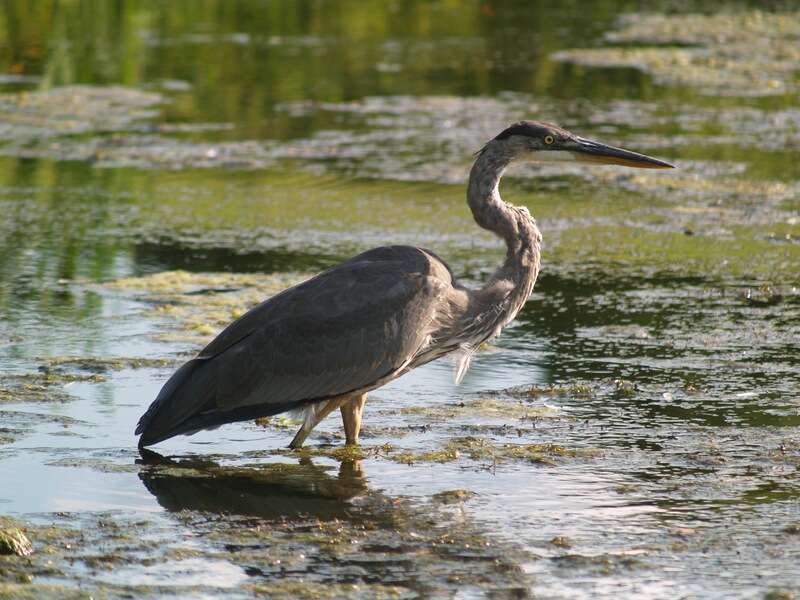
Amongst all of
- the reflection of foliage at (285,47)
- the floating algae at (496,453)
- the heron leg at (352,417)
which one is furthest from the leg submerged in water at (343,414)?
the reflection of foliage at (285,47)

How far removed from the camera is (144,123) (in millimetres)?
14422

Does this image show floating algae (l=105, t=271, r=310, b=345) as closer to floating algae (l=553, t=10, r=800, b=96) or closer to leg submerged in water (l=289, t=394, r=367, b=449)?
leg submerged in water (l=289, t=394, r=367, b=449)

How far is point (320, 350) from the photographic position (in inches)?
254

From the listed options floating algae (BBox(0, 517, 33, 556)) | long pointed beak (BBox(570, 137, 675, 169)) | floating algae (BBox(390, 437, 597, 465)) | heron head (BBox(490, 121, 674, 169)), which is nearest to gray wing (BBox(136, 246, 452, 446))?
floating algae (BBox(390, 437, 597, 465))

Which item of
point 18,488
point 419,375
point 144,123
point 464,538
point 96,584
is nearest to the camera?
point 96,584

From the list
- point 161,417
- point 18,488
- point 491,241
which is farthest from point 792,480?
point 491,241

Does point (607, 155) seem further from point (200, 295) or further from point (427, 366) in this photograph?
point (200, 295)

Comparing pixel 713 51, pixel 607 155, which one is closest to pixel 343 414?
pixel 607 155

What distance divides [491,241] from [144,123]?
17.3 feet

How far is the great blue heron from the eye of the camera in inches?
251

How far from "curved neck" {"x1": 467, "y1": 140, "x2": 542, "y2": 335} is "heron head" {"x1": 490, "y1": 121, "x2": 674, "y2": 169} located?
0.34ft

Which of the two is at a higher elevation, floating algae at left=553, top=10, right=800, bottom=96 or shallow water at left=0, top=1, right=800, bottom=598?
floating algae at left=553, top=10, right=800, bottom=96

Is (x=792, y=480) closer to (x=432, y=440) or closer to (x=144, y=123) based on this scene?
(x=432, y=440)

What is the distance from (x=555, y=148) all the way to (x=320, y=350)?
163 centimetres
